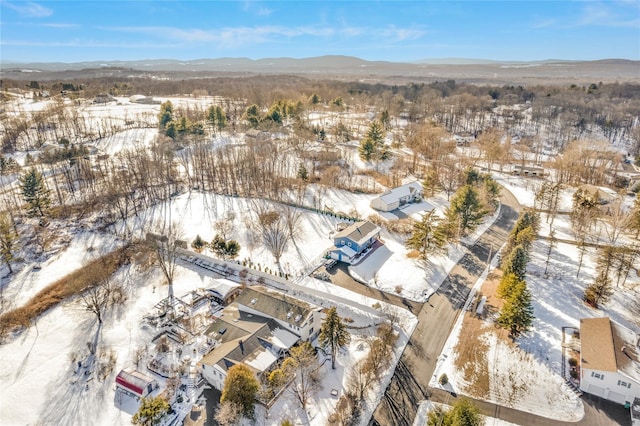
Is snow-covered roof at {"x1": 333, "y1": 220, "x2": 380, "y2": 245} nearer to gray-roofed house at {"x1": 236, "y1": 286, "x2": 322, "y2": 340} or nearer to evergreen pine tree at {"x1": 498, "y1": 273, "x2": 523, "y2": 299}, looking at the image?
gray-roofed house at {"x1": 236, "y1": 286, "x2": 322, "y2": 340}

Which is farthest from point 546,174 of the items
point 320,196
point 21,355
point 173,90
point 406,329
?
point 173,90

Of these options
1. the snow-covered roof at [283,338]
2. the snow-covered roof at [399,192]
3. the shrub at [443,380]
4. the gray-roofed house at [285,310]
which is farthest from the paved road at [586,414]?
the snow-covered roof at [399,192]

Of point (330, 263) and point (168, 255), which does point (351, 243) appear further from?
point (168, 255)

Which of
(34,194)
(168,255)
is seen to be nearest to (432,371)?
(168,255)

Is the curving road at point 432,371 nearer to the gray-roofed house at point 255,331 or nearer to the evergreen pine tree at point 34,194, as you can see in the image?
the gray-roofed house at point 255,331

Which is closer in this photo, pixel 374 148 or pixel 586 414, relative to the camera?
pixel 586 414

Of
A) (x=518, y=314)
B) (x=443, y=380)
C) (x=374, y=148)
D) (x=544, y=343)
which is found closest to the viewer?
(x=443, y=380)

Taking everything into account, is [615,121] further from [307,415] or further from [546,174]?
[307,415]
